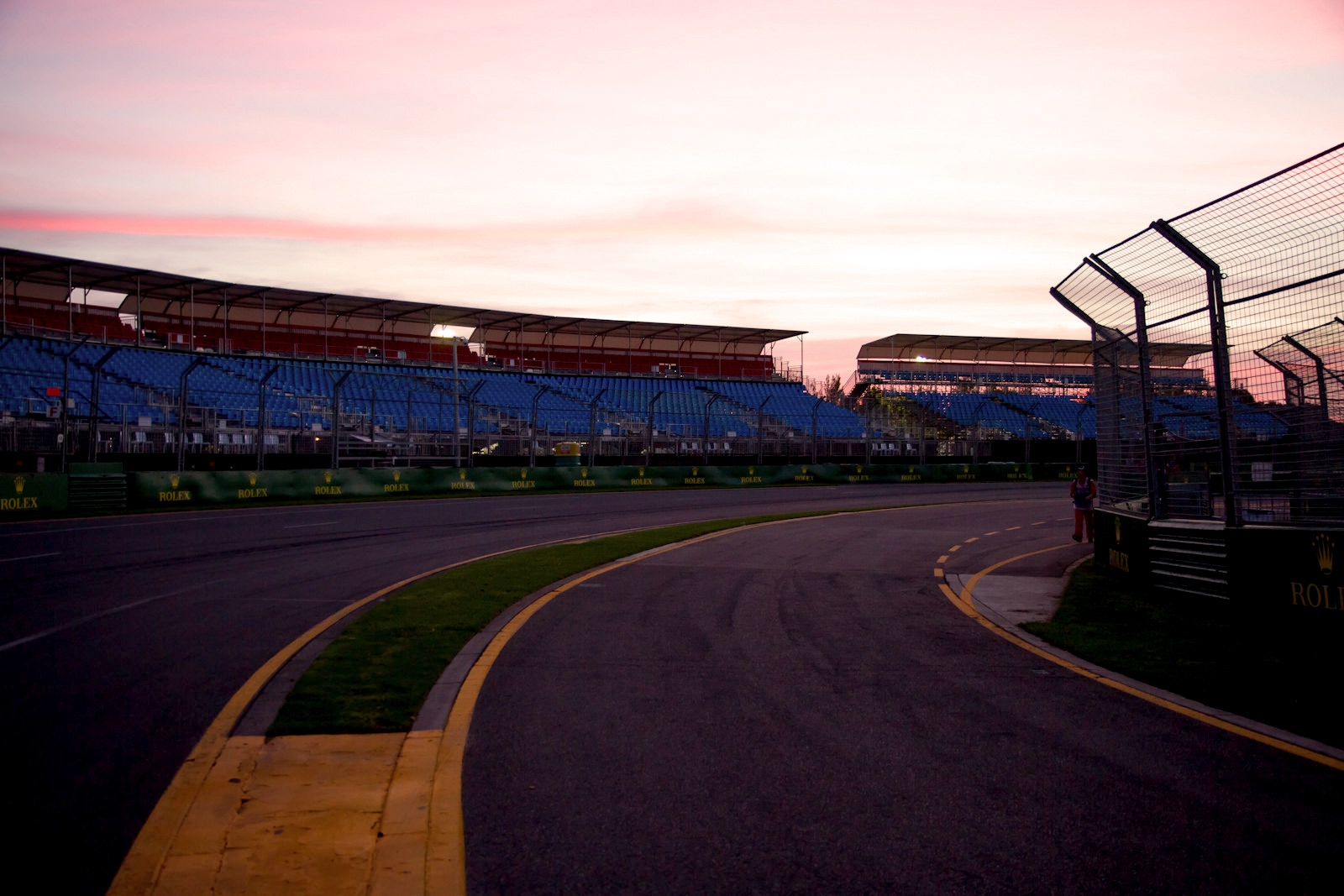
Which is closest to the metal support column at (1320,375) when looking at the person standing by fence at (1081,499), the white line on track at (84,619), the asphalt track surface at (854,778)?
the asphalt track surface at (854,778)

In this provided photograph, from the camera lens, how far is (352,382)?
43625 millimetres

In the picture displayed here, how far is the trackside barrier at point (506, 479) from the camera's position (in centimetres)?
2484

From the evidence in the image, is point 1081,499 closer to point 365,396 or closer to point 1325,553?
point 1325,553

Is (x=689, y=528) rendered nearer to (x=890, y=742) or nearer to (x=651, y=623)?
(x=651, y=623)

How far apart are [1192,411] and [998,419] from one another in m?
47.2

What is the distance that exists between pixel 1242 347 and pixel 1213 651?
3.20 m

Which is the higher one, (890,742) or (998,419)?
(998,419)

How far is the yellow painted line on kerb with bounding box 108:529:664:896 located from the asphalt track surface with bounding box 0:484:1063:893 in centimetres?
7

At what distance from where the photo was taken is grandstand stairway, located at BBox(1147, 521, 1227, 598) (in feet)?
31.1

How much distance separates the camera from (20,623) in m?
8.62

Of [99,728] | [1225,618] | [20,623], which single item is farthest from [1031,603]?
[20,623]

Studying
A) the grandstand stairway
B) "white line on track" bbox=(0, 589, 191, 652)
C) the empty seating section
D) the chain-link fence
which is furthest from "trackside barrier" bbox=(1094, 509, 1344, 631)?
the empty seating section

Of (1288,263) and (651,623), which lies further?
(651,623)

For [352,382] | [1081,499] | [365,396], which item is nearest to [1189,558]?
[1081,499]
